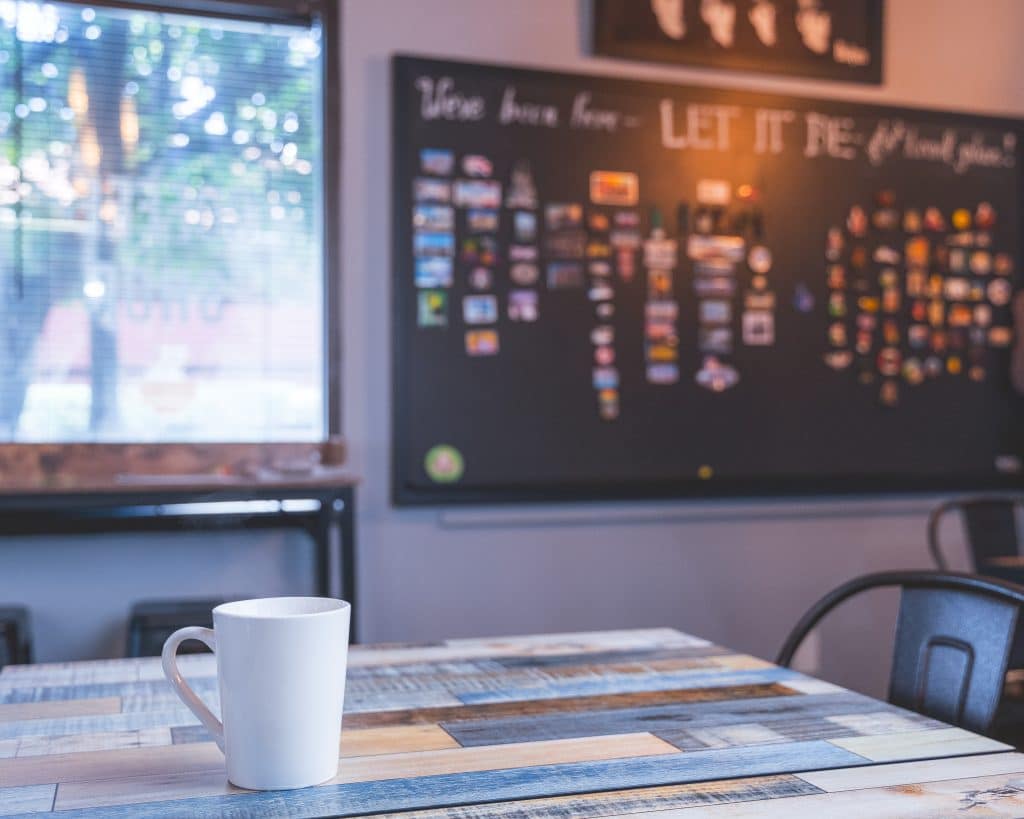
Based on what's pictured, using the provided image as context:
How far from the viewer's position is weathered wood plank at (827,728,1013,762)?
2.78 feet

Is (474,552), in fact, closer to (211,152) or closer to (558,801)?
(211,152)

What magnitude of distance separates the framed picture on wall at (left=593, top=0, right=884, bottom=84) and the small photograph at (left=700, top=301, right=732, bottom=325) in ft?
2.31

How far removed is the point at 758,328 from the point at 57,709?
266 centimetres

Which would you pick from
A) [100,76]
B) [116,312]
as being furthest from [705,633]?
[100,76]

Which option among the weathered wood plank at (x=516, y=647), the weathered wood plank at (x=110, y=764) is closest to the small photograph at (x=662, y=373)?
the weathered wood plank at (x=516, y=647)

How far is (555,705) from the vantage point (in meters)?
1.00

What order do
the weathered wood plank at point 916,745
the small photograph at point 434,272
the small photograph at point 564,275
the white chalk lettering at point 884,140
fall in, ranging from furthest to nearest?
the white chalk lettering at point 884,140 < the small photograph at point 564,275 < the small photograph at point 434,272 < the weathered wood plank at point 916,745

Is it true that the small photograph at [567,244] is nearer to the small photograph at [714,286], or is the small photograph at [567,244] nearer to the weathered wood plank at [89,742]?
the small photograph at [714,286]

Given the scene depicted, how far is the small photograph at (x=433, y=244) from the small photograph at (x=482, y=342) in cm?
22

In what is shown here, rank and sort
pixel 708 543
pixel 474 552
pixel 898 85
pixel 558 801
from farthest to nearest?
pixel 898 85
pixel 708 543
pixel 474 552
pixel 558 801

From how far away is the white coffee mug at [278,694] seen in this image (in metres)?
0.74

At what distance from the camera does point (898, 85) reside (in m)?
3.55

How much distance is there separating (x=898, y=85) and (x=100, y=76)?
2351mm

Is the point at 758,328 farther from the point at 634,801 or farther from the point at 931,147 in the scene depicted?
the point at 634,801
